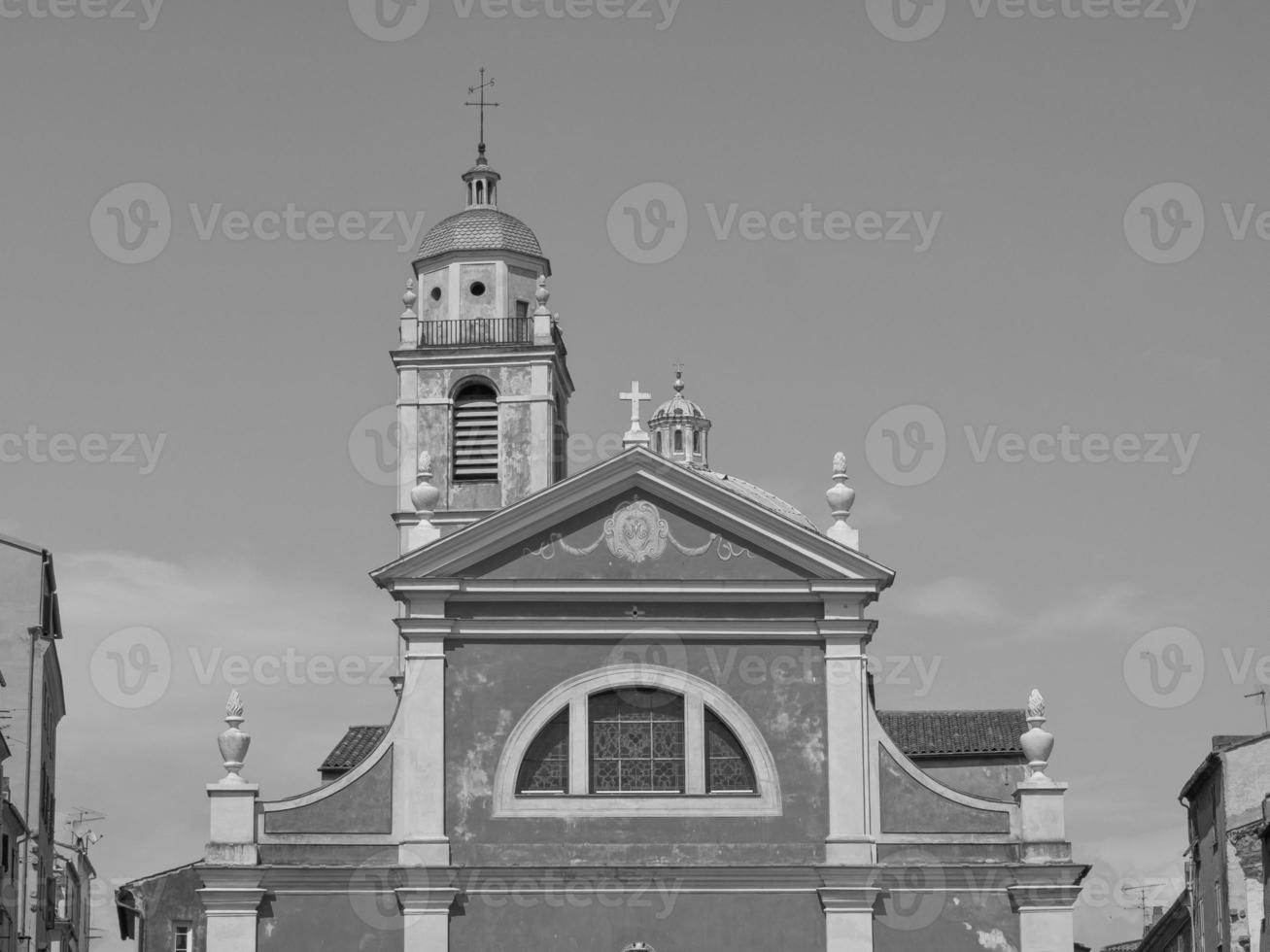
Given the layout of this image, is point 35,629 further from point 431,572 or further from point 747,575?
point 747,575

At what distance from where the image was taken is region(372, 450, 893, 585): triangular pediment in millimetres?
33094

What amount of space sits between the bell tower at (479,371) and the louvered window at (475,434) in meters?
0.02

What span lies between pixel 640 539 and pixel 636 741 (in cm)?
276


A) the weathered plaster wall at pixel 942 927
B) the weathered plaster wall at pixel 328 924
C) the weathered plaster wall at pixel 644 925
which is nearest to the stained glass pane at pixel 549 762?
the weathered plaster wall at pixel 644 925

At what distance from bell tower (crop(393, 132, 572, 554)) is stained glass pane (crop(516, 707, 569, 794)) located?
1483cm

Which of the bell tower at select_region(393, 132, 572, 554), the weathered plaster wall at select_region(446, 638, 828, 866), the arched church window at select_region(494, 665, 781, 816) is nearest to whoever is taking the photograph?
the weathered plaster wall at select_region(446, 638, 828, 866)

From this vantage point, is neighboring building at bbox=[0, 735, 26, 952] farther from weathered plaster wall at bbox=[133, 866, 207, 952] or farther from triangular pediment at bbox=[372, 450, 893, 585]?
triangular pediment at bbox=[372, 450, 893, 585]

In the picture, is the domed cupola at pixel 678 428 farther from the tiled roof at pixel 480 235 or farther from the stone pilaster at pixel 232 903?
the stone pilaster at pixel 232 903

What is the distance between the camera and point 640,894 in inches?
1268

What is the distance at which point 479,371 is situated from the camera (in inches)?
1959

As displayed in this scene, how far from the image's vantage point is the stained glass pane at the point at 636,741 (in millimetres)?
32781

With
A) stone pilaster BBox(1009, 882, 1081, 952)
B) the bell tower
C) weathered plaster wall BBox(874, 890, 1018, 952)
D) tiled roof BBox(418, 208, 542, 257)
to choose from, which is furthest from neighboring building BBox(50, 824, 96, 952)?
stone pilaster BBox(1009, 882, 1081, 952)

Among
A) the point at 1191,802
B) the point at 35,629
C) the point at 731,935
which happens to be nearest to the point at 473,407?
the point at 35,629

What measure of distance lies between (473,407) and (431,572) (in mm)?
16886
